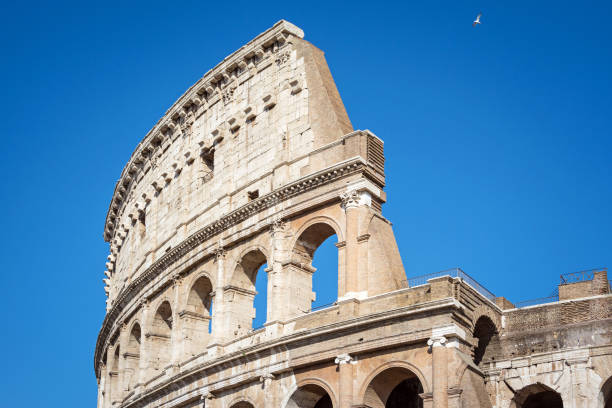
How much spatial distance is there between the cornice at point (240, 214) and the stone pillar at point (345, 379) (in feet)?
19.7

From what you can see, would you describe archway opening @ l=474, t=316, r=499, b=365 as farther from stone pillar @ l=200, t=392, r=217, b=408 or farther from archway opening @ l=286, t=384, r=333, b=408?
stone pillar @ l=200, t=392, r=217, b=408

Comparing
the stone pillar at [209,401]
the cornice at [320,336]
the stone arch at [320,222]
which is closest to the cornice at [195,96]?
the stone arch at [320,222]

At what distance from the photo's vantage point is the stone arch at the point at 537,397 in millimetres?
29609

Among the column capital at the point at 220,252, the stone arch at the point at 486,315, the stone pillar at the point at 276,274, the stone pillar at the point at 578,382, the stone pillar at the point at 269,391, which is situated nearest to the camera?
the stone pillar at the point at 578,382

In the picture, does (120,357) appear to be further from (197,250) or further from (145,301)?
(197,250)

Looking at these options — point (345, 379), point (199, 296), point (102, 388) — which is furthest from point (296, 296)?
point (102, 388)

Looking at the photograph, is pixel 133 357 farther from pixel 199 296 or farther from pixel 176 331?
pixel 199 296

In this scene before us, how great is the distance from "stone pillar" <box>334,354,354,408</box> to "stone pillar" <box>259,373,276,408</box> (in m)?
2.78

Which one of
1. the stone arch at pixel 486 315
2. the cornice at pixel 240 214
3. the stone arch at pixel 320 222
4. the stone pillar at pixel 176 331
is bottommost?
the stone arch at pixel 486 315

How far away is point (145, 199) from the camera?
4475cm

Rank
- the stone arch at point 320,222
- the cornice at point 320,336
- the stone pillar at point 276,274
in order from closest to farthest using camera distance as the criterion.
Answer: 1. the cornice at point 320,336
2. the stone arch at point 320,222
3. the stone pillar at point 276,274

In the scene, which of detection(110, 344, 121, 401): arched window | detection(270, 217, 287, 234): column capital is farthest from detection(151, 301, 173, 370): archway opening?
detection(270, 217, 287, 234): column capital

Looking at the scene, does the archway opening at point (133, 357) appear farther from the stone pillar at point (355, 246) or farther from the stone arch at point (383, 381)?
the stone arch at point (383, 381)

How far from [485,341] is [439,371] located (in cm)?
383
